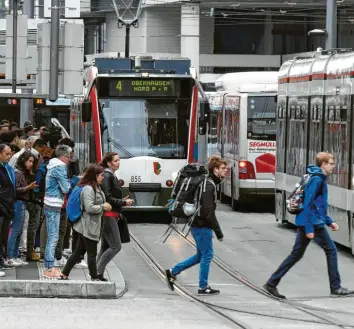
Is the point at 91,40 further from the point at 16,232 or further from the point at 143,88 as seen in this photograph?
the point at 16,232

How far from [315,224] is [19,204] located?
4117 mm

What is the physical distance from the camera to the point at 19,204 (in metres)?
17.2

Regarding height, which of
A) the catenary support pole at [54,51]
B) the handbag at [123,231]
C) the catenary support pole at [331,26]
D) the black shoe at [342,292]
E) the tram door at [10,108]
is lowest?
the black shoe at [342,292]

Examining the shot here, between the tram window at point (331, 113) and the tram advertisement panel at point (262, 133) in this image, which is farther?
the tram advertisement panel at point (262, 133)

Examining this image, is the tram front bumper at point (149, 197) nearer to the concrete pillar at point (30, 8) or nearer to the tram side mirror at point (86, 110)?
the tram side mirror at point (86, 110)

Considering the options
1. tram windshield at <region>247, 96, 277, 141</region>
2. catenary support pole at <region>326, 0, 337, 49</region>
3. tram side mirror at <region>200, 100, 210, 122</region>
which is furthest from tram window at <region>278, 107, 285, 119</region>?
catenary support pole at <region>326, 0, 337, 49</region>

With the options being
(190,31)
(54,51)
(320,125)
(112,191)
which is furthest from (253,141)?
(190,31)

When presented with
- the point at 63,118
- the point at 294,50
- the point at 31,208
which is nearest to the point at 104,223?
the point at 31,208

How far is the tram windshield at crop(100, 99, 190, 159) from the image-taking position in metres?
25.5

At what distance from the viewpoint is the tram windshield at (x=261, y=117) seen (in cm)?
2984

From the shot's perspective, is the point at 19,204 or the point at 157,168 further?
the point at 157,168

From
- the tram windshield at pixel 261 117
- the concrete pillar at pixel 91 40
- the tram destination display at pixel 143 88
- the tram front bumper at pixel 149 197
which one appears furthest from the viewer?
the concrete pillar at pixel 91 40

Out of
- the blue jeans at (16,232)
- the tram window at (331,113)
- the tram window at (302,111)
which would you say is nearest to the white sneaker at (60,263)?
the blue jeans at (16,232)

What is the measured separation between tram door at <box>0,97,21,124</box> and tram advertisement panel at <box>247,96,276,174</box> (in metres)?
13.5
